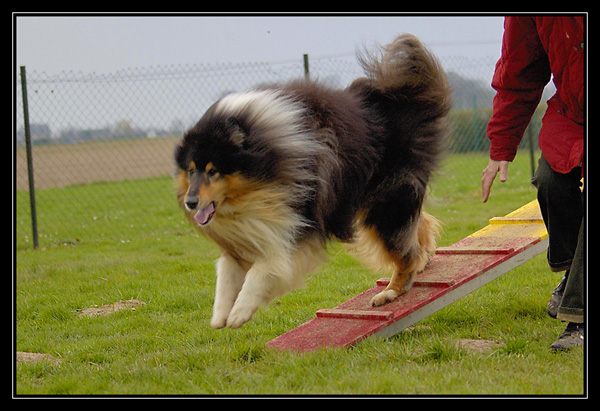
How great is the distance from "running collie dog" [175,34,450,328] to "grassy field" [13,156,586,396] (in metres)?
0.32

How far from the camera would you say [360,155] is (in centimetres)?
389

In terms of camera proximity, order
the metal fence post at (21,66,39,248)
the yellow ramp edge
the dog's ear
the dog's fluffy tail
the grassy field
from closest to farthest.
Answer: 1. the grassy field
2. the dog's ear
3. the dog's fluffy tail
4. the yellow ramp edge
5. the metal fence post at (21,66,39,248)

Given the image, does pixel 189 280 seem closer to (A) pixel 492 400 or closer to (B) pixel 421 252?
(B) pixel 421 252

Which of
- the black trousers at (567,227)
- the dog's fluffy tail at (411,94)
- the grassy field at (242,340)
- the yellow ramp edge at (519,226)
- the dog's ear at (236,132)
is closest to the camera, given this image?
the grassy field at (242,340)

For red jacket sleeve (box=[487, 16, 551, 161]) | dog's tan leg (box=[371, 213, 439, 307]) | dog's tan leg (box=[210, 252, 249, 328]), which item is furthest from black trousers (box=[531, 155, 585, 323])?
dog's tan leg (box=[210, 252, 249, 328])

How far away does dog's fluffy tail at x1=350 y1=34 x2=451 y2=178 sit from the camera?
4133 mm

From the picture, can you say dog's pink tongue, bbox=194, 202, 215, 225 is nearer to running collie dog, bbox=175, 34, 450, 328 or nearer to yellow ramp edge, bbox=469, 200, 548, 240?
running collie dog, bbox=175, 34, 450, 328

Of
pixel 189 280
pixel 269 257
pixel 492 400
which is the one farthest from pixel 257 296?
pixel 189 280

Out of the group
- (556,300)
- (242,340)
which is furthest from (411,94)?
(242,340)

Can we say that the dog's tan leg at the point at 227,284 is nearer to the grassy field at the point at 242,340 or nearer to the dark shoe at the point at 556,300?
the grassy field at the point at 242,340

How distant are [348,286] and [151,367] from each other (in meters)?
2.32

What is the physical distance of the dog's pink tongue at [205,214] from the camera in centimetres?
355

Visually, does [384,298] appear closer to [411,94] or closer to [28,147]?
[411,94]

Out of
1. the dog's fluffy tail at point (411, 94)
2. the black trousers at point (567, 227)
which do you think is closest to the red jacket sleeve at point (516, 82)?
the black trousers at point (567, 227)
